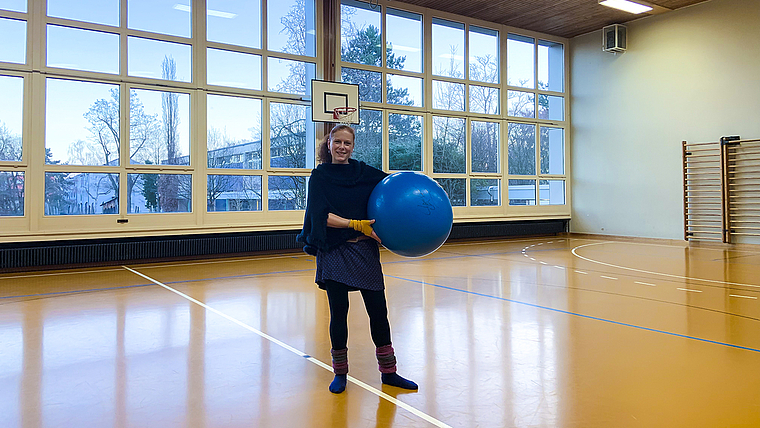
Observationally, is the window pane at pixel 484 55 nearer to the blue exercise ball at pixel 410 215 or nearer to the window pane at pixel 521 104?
the window pane at pixel 521 104

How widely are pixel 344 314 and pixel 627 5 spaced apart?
32.0ft

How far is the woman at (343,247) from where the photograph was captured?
8.27 ft

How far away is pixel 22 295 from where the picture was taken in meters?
5.18

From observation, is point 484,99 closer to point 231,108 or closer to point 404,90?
point 404,90

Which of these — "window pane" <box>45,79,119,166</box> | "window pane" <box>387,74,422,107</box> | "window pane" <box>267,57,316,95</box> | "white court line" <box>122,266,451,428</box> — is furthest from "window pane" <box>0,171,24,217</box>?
"window pane" <box>387,74,422,107</box>

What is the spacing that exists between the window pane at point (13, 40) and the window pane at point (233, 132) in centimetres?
250

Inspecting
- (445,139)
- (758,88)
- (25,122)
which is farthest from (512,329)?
(758,88)

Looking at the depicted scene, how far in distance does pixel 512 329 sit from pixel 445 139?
7.79m

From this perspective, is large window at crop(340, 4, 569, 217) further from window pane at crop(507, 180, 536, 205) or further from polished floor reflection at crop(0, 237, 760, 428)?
polished floor reflection at crop(0, 237, 760, 428)

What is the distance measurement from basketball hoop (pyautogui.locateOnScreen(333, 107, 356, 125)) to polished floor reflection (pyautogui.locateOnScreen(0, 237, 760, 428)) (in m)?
3.99

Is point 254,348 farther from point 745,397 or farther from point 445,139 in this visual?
point 445,139

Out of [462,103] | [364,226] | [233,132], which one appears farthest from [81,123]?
[462,103]

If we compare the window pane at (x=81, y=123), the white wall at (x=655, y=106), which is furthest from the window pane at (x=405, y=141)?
the window pane at (x=81, y=123)

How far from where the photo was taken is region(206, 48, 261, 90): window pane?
854 centimetres
